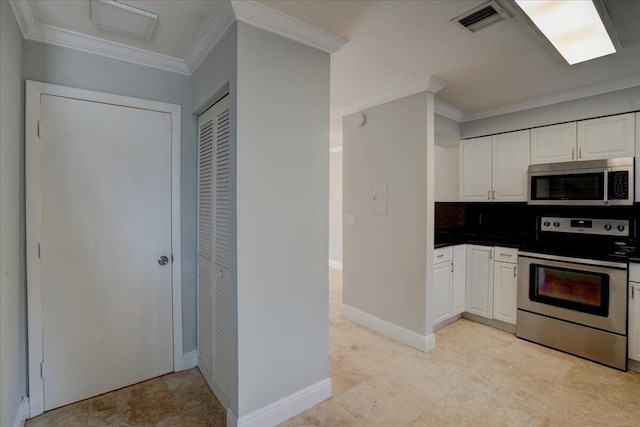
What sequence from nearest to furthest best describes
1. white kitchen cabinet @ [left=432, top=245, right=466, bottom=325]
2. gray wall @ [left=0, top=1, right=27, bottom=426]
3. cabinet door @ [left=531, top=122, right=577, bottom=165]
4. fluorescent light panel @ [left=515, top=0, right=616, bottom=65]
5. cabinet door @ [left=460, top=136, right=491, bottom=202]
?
gray wall @ [left=0, top=1, right=27, bottom=426], fluorescent light panel @ [left=515, top=0, right=616, bottom=65], cabinet door @ [left=531, top=122, right=577, bottom=165], white kitchen cabinet @ [left=432, top=245, right=466, bottom=325], cabinet door @ [left=460, top=136, right=491, bottom=202]

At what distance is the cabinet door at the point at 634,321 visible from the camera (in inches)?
95.0

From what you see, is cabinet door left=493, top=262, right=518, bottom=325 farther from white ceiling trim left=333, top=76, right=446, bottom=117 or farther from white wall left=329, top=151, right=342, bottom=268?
white wall left=329, top=151, right=342, bottom=268

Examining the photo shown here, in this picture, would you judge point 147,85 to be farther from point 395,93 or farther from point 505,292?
point 505,292

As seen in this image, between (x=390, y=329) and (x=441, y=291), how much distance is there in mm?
678

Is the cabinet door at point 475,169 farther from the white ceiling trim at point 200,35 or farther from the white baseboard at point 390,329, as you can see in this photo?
the white ceiling trim at point 200,35

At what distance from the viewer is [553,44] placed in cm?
204

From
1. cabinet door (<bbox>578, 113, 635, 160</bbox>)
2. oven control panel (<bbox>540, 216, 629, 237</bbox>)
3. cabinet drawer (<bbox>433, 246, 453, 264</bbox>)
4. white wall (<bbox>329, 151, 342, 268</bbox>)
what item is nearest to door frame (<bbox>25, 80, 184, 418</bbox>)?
cabinet drawer (<bbox>433, 246, 453, 264</bbox>)

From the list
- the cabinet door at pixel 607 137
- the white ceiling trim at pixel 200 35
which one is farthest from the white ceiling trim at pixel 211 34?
the cabinet door at pixel 607 137

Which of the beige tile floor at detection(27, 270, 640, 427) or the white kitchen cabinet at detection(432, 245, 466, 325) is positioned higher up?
the white kitchen cabinet at detection(432, 245, 466, 325)

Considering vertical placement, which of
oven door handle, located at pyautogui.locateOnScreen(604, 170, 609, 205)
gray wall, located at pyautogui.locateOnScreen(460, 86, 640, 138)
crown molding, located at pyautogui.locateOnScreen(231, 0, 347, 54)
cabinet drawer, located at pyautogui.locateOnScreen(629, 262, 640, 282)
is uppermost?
crown molding, located at pyautogui.locateOnScreen(231, 0, 347, 54)

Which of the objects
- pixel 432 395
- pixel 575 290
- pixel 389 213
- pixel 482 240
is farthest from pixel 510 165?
pixel 432 395

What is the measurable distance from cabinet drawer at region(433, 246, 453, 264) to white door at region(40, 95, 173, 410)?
2471mm

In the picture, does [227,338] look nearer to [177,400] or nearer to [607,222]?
[177,400]

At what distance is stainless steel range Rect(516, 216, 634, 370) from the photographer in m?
2.50
